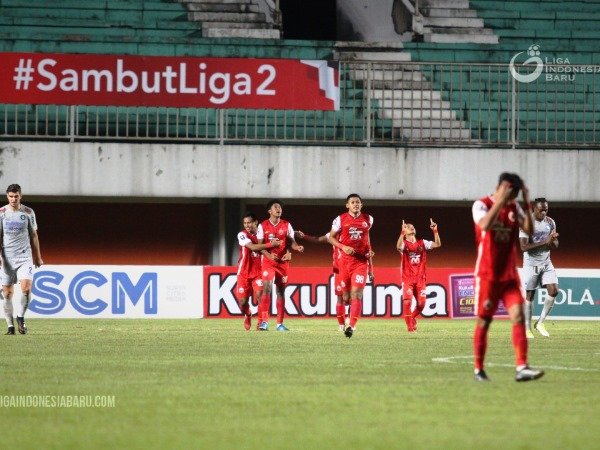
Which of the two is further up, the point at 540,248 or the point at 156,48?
the point at 156,48

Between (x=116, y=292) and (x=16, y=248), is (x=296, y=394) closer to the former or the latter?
(x=16, y=248)

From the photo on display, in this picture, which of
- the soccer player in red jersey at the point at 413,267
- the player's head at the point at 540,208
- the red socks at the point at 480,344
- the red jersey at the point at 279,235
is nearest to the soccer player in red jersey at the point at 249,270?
the red jersey at the point at 279,235

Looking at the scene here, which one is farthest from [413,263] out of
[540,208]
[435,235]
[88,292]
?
[88,292]

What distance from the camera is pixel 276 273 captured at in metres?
20.3

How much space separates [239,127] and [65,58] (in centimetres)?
390

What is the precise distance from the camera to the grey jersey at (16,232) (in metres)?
17.5

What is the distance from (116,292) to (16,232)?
808cm

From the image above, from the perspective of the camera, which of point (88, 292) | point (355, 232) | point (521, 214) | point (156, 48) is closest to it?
Result: point (521, 214)

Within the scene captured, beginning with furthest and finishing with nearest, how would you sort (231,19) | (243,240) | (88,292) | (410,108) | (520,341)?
1. (231,19)
2. (410,108)
3. (88,292)
4. (243,240)
5. (520,341)

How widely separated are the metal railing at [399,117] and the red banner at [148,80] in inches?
13.4

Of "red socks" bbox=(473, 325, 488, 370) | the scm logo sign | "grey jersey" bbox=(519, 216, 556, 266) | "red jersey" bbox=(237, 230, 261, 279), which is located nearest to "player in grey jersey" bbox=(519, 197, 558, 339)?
"grey jersey" bbox=(519, 216, 556, 266)

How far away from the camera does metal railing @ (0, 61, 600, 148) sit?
2575 centimetres

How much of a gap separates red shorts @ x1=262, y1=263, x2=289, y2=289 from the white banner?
18.2 feet

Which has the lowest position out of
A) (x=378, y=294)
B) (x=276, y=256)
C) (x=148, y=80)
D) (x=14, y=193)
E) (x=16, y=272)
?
(x=378, y=294)
